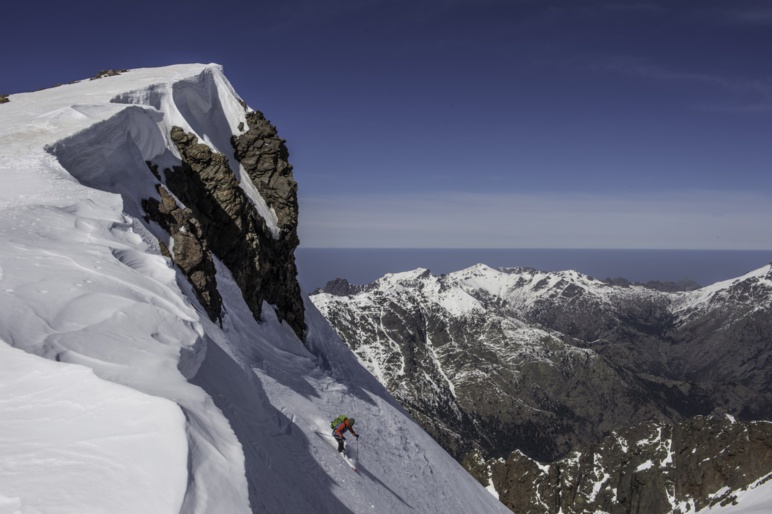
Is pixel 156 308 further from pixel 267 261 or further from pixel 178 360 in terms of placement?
pixel 267 261

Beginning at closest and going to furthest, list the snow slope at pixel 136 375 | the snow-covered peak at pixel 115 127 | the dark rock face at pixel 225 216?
the snow slope at pixel 136 375 < the snow-covered peak at pixel 115 127 < the dark rock face at pixel 225 216

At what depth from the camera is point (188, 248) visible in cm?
1998

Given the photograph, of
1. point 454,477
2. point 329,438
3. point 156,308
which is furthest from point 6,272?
point 454,477

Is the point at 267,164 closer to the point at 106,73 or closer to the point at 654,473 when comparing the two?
the point at 106,73

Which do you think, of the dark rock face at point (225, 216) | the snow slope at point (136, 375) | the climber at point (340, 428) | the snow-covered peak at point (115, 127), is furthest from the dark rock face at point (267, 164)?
the climber at point (340, 428)

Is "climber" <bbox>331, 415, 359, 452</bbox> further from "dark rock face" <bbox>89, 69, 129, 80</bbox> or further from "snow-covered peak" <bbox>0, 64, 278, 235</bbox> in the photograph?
"dark rock face" <bbox>89, 69, 129, 80</bbox>

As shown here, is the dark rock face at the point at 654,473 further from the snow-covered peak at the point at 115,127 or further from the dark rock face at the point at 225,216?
the snow-covered peak at the point at 115,127

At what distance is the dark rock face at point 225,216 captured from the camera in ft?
89.0

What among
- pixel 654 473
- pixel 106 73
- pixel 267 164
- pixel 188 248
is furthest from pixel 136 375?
pixel 654 473

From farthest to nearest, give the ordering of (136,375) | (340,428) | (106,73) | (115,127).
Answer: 1. (106,73)
2. (115,127)
3. (340,428)
4. (136,375)

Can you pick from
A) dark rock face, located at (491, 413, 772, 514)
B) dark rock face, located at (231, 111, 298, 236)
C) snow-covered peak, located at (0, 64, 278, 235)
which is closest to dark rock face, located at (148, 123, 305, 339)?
snow-covered peak, located at (0, 64, 278, 235)

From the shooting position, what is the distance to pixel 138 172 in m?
21.9

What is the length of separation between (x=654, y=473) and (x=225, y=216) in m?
138

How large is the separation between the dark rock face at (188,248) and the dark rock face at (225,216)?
3.99 metres
